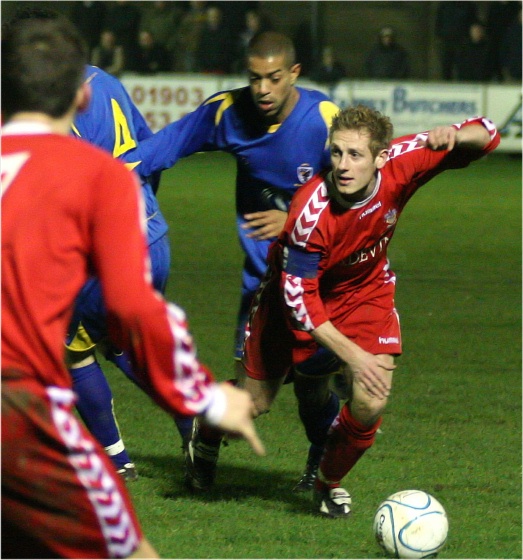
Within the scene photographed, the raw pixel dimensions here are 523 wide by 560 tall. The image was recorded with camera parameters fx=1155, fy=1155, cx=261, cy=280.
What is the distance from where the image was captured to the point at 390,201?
14.2 feet

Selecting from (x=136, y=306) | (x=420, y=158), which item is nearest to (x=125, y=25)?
(x=420, y=158)

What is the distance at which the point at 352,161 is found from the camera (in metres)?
4.14

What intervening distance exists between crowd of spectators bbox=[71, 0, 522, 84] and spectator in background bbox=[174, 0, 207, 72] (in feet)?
0.06

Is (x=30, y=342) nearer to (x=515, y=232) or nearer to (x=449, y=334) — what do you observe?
(x=449, y=334)

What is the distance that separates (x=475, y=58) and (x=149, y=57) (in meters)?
5.45

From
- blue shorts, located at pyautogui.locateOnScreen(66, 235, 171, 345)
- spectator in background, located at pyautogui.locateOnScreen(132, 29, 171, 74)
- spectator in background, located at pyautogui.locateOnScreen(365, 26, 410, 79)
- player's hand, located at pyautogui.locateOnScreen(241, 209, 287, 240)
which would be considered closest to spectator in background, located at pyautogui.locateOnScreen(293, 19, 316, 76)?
spectator in background, located at pyautogui.locateOnScreen(365, 26, 410, 79)

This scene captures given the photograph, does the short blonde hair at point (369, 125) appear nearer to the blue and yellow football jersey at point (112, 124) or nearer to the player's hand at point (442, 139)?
the player's hand at point (442, 139)

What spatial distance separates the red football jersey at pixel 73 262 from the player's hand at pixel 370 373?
1.89 metres

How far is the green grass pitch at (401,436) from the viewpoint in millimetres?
4242

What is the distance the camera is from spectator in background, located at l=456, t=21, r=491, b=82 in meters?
18.8

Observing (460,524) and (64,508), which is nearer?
(64,508)

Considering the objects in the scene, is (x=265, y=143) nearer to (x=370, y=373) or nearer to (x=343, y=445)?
(x=370, y=373)

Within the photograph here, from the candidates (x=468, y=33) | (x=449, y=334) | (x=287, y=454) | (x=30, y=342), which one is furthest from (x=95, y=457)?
(x=468, y=33)

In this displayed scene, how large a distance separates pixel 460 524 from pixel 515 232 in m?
8.23
